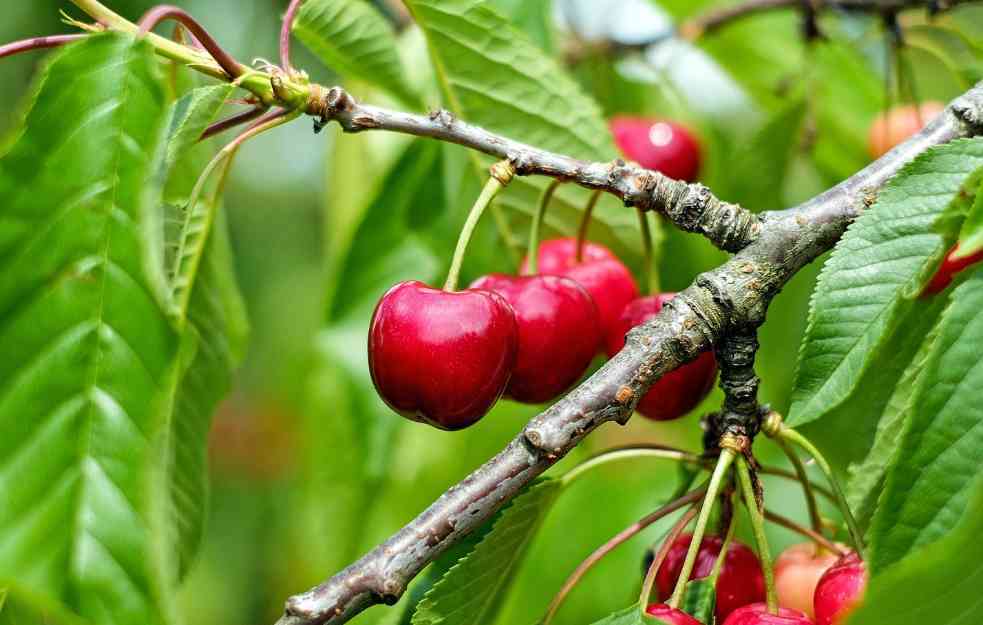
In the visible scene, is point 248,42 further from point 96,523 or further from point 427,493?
point 96,523

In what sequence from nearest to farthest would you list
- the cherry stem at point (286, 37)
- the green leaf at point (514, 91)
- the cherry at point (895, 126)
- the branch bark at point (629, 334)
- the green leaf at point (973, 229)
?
the green leaf at point (973, 229)
the branch bark at point (629, 334)
the cherry stem at point (286, 37)
the green leaf at point (514, 91)
the cherry at point (895, 126)

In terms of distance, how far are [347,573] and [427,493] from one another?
100 cm

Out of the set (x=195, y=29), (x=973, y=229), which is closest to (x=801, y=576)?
(x=973, y=229)

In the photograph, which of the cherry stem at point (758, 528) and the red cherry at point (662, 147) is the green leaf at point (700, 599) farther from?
the red cherry at point (662, 147)

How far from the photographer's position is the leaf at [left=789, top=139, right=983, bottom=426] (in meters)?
0.96

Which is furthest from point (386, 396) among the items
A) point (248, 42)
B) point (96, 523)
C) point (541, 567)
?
point (248, 42)

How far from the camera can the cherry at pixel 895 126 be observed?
1990 millimetres

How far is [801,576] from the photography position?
1.25m

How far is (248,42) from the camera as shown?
3785mm

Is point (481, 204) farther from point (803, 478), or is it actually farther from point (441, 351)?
point (803, 478)

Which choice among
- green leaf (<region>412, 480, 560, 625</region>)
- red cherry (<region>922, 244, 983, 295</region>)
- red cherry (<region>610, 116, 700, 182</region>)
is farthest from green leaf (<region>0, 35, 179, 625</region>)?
red cherry (<region>610, 116, 700, 182</region>)

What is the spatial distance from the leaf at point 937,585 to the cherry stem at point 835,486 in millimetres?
306

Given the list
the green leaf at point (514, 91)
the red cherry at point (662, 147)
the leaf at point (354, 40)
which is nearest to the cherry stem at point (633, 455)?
the green leaf at point (514, 91)

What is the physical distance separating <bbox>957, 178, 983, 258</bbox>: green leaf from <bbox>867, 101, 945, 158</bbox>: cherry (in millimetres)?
1167
